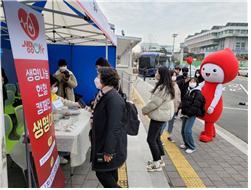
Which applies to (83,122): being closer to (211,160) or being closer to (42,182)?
(42,182)

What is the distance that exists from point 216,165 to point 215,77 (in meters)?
1.94

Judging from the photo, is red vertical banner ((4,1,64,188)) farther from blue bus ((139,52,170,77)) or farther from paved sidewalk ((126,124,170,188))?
blue bus ((139,52,170,77))

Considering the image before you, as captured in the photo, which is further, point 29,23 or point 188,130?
point 188,130

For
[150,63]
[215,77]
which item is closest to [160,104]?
[215,77]

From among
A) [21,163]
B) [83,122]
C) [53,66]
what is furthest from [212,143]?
[53,66]

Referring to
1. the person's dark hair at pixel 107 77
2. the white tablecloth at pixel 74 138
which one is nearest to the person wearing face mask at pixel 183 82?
the white tablecloth at pixel 74 138

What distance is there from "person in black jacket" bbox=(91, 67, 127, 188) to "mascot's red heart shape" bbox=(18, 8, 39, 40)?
0.76 meters

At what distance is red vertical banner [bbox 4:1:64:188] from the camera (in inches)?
74.3

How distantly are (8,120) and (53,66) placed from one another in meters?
4.88

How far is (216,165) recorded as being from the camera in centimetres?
412

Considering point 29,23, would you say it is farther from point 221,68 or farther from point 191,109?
point 221,68

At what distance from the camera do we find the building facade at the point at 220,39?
6312cm

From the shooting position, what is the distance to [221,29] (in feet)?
240

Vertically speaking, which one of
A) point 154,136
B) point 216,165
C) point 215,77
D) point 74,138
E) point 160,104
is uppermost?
point 215,77
